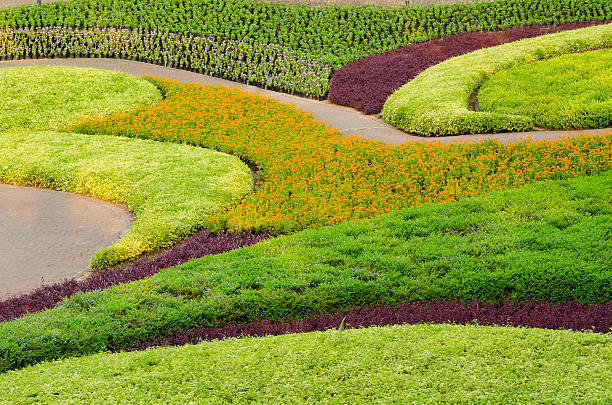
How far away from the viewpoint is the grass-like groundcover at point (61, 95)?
1708cm

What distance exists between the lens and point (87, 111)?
17.3m

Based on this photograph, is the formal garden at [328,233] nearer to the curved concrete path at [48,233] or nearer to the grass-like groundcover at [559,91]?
the grass-like groundcover at [559,91]

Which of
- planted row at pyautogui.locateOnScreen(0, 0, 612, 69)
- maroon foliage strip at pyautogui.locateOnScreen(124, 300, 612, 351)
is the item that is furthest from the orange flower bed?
planted row at pyautogui.locateOnScreen(0, 0, 612, 69)

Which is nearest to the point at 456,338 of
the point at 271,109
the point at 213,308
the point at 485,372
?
the point at 485,372

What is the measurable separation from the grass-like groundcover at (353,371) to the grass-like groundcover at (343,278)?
68 centimetres

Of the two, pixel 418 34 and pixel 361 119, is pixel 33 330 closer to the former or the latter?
pixel 361 119

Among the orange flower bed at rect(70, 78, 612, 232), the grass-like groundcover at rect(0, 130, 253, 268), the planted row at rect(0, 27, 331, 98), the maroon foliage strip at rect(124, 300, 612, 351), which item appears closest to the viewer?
the maroon foliage strip at rect(124, 300, 612, 351)

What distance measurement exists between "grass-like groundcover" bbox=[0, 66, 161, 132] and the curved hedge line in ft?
21.6

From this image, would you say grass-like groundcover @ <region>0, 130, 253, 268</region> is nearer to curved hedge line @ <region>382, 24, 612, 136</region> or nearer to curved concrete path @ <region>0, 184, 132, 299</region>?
curved concrete path @ <region>0, 184, 132, 299</region>

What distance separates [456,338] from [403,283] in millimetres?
1607

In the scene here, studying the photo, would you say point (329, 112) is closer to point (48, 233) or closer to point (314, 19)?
point (314, 19)

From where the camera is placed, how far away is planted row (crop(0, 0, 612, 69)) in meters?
24.5

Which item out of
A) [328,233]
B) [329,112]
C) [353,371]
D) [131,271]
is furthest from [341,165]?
[353,371]

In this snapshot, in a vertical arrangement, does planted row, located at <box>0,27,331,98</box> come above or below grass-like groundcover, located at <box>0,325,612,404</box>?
below
